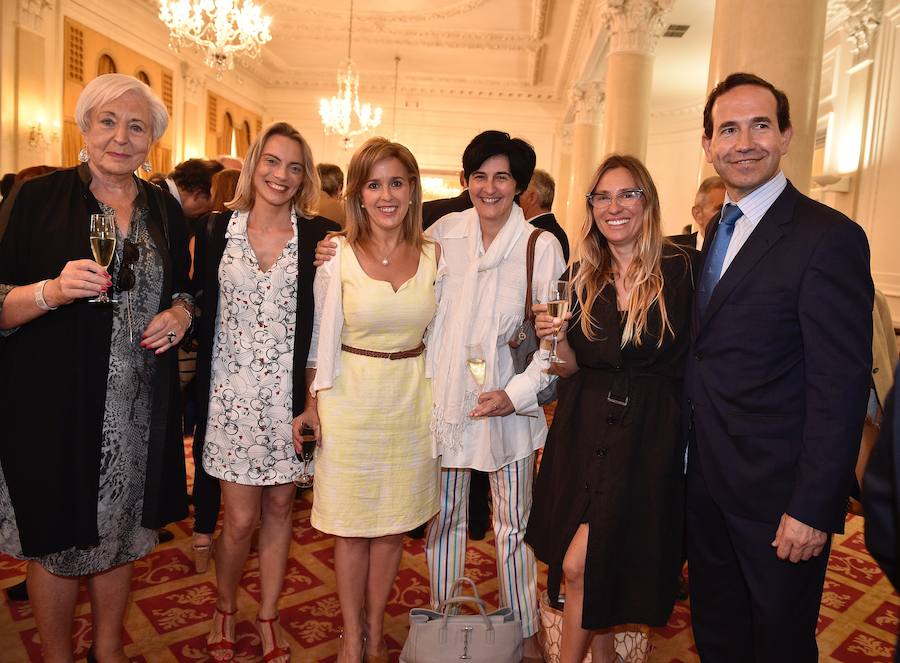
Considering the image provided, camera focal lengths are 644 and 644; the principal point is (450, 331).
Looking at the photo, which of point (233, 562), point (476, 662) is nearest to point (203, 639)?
point (233, 562)

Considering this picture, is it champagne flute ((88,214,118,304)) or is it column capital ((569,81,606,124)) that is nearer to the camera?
champagne flute ((88,214,118,304))

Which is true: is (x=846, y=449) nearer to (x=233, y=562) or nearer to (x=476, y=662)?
(x=476, y=662)

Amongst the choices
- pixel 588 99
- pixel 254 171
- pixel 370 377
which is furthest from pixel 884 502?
pixel 588 99

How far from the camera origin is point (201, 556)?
3299mm

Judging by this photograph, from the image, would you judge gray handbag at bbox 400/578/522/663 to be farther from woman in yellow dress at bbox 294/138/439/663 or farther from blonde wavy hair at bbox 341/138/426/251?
blonde wavy hair at bbox 341/138/426/251

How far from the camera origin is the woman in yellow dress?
234 cm

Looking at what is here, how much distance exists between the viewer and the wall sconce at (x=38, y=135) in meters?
8.53

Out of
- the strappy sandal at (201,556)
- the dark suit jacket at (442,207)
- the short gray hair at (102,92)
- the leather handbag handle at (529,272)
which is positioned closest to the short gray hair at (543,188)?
the dark suit jacket at (442,207)

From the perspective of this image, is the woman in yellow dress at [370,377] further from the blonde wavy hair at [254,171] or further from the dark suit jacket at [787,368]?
the dark suit jacket at [787,368]

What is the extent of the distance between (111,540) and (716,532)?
197 cm

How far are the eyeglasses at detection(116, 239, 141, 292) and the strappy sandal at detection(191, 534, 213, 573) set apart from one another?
1.76 m

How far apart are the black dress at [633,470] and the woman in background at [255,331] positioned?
1085mm

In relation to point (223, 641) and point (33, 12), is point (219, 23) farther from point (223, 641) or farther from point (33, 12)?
point (223, 641)

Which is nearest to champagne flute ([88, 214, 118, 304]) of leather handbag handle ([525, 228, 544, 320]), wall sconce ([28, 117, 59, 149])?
leather handbag handle ([525, 228, 544, 320])
